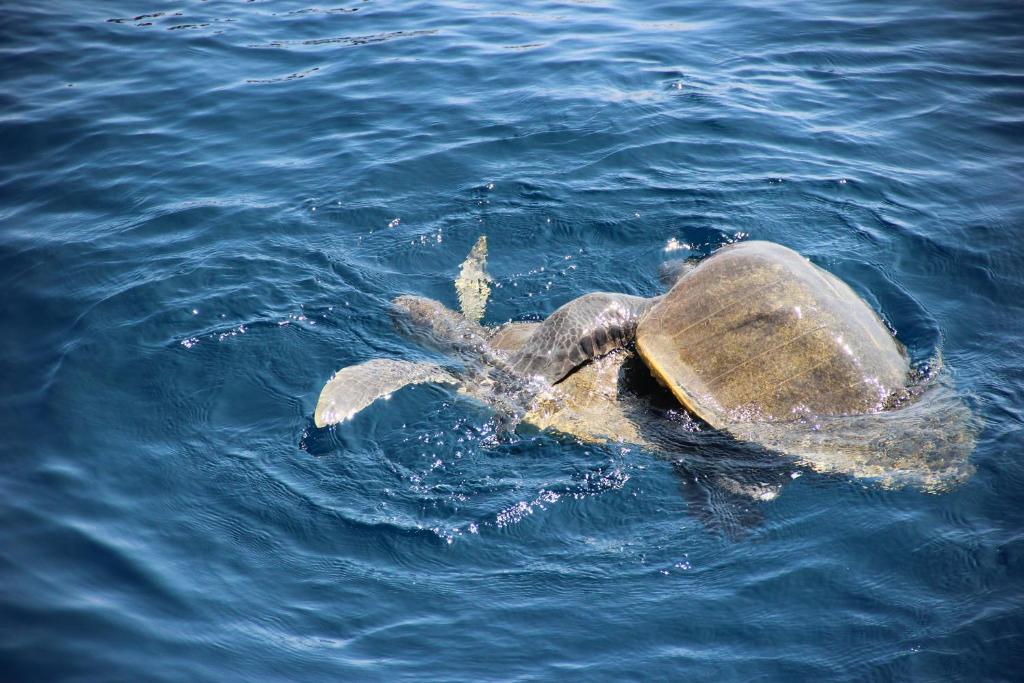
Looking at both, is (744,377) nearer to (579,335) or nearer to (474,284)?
(579,335)

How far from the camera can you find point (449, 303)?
22.5 feet

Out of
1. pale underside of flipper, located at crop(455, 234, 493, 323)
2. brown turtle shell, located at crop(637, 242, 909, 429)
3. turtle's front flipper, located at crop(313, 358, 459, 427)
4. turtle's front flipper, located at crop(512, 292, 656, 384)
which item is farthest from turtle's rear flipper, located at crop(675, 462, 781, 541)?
pale underside of flipper, located at crop(455, 234, 493, 323)

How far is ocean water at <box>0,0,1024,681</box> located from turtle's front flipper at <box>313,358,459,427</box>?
0.49 ft

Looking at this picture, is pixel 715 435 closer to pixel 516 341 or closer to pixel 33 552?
pixel 516 341

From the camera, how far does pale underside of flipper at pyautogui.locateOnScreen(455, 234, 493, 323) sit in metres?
6.66

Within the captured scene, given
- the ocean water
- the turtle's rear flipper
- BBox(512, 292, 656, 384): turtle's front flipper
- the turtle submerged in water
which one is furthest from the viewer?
BBox(512, 292, 656, 384): turtle's front flipper

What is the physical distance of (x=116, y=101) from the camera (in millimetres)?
10102

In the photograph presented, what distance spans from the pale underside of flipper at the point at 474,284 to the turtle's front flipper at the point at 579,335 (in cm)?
117

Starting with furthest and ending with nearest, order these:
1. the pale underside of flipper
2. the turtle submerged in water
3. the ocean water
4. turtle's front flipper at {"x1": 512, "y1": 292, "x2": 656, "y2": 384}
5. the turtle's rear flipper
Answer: the pale underside of flipper, turtle's front flipper at {"x1": 512, "y1": 292, "x2": 656, "y2": 384}, the turtle submerged in water, the turtle's rear flipper, the ocean water

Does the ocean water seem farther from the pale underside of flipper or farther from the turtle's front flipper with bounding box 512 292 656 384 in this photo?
the turtle's front flipper with bounding box 512 292 656 384

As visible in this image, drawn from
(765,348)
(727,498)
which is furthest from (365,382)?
(765,348)

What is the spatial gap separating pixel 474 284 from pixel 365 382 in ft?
5.47

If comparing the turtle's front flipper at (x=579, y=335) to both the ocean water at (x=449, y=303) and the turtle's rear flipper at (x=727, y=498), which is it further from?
the turtle's rear flipper at (x=727, y=498)

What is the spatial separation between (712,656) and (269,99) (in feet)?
29.6
